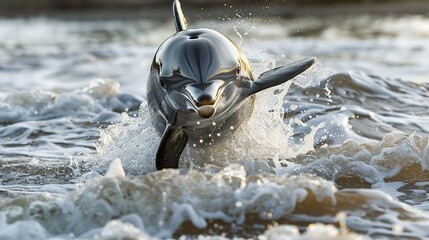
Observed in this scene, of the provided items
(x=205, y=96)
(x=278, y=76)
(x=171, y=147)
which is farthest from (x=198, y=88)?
(x=278, y=76)

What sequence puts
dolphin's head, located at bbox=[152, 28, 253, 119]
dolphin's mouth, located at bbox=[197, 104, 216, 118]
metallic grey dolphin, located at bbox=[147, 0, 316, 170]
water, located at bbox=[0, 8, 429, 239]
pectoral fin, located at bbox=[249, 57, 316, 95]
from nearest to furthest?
water, located at bbox=[0, 8, 429, 239]
dolphin's mouth, located at bbox=[197, 104, 216, 118]
dolphin's head, located at bbox=[152, 28, 253, 119]
metallic grey dolphin, located at bbox=[147, 0, 316, 170]
pectoral fin, located at bbox=[249, 57, 316, 95]

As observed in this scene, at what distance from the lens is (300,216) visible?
5.52m

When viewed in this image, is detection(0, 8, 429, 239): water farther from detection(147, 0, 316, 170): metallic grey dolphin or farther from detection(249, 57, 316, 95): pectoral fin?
detection(249, 57, 316, 95): pectoral fin

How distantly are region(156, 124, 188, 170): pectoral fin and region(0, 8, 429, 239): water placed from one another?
0.26m

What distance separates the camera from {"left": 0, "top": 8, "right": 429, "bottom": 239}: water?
5.38 metres

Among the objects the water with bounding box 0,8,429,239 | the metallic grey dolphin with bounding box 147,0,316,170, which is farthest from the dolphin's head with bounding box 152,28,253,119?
the water with bounding box 0,8,429,239

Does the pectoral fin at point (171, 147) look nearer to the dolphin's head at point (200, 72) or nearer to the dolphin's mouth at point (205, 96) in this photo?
the dolphin's head at point (200, 72)

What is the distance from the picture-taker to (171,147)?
21.4 ft

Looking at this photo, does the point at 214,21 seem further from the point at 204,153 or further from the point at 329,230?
the point at 329,230

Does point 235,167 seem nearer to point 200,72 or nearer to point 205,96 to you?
point 205,96

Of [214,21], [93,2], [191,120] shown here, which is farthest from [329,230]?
[93,2]

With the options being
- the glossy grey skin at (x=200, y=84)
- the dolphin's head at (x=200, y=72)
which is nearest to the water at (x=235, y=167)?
the glossy grey skin at (x=200, y=84)

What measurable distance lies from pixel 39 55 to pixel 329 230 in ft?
49.7

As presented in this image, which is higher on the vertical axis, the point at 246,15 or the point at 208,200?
the point at 208,200
